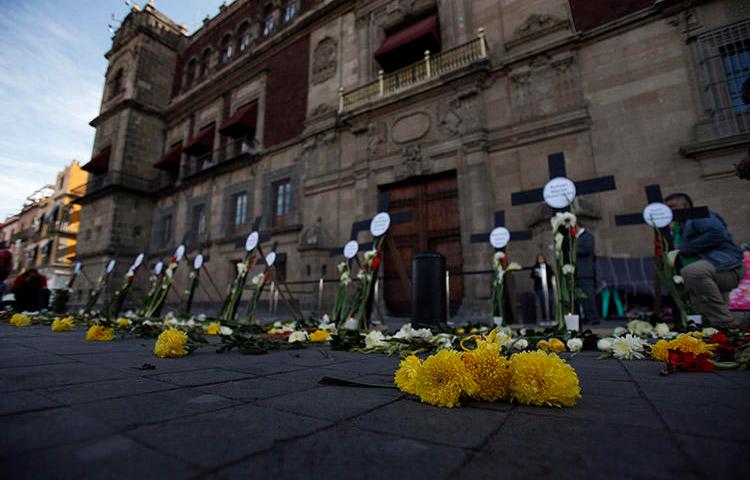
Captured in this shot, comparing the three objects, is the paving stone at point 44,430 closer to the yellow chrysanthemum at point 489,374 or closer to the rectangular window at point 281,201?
the yellow chrysanthemum at point 489,374

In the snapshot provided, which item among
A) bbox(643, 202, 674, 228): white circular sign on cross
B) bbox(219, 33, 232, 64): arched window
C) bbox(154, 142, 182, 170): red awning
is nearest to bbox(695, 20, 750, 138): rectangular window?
bbox(643, 202, 674, 228): white circular sign on cross

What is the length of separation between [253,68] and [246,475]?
61.8 ft

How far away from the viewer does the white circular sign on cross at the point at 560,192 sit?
170 inches

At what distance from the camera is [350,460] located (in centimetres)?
89

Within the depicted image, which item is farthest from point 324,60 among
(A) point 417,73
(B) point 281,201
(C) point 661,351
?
(C) point 661,351

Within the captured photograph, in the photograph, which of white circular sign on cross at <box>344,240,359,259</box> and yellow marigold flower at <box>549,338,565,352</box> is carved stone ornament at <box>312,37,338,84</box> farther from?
yellow marigold flower at <box>549,338,565,352</box>

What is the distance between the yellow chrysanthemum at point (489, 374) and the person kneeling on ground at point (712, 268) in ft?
13.1

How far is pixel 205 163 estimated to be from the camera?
1712 centimetres

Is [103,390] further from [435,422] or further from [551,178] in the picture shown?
[551,178]

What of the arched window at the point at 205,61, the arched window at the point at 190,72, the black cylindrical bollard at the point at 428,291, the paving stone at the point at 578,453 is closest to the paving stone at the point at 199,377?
the paving stone at the point at 578,453

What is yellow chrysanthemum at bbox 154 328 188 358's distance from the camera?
263 centimetres

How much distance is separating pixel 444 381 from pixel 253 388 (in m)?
0.94

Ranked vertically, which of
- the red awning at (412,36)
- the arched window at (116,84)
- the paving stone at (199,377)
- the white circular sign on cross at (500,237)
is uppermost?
the arched window at (116,84)

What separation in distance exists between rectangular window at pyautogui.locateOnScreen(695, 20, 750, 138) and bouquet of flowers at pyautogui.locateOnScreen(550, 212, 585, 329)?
5377 mm
